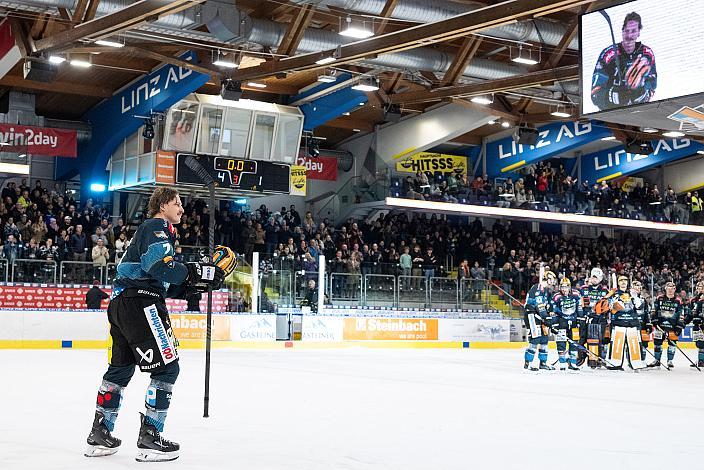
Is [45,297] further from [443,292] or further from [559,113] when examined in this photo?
[559,113]

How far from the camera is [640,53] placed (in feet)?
42.1

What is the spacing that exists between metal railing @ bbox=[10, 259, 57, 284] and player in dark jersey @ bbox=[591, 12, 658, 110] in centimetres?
1330

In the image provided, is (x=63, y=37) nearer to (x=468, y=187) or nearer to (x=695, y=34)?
(x=695, y=34)

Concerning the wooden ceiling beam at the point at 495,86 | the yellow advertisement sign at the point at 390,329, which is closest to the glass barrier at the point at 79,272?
the yellow advertisement sign at the point at 390,329

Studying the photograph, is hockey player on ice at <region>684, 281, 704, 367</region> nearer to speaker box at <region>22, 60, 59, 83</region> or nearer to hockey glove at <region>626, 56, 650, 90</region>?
hockey glove at <region>626, 56, 650, 90</region>

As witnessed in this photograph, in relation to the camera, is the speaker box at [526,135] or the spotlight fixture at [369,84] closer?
the spotlight fixture at [369,84]

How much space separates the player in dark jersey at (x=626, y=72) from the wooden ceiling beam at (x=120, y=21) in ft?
21.6

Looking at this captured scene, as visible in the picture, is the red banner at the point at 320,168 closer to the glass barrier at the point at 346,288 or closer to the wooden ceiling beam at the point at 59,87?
the wooden ceiling beam at the point at 59,87

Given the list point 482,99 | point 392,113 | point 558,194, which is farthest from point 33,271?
point 558,194

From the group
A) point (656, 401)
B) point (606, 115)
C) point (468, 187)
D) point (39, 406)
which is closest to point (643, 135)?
point (468, 187)

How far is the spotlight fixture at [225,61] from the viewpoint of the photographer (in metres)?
21.7

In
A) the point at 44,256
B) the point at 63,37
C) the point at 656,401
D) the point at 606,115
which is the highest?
the point at 63,37

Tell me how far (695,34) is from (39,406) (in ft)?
30.5

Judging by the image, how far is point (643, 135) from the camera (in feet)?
111
